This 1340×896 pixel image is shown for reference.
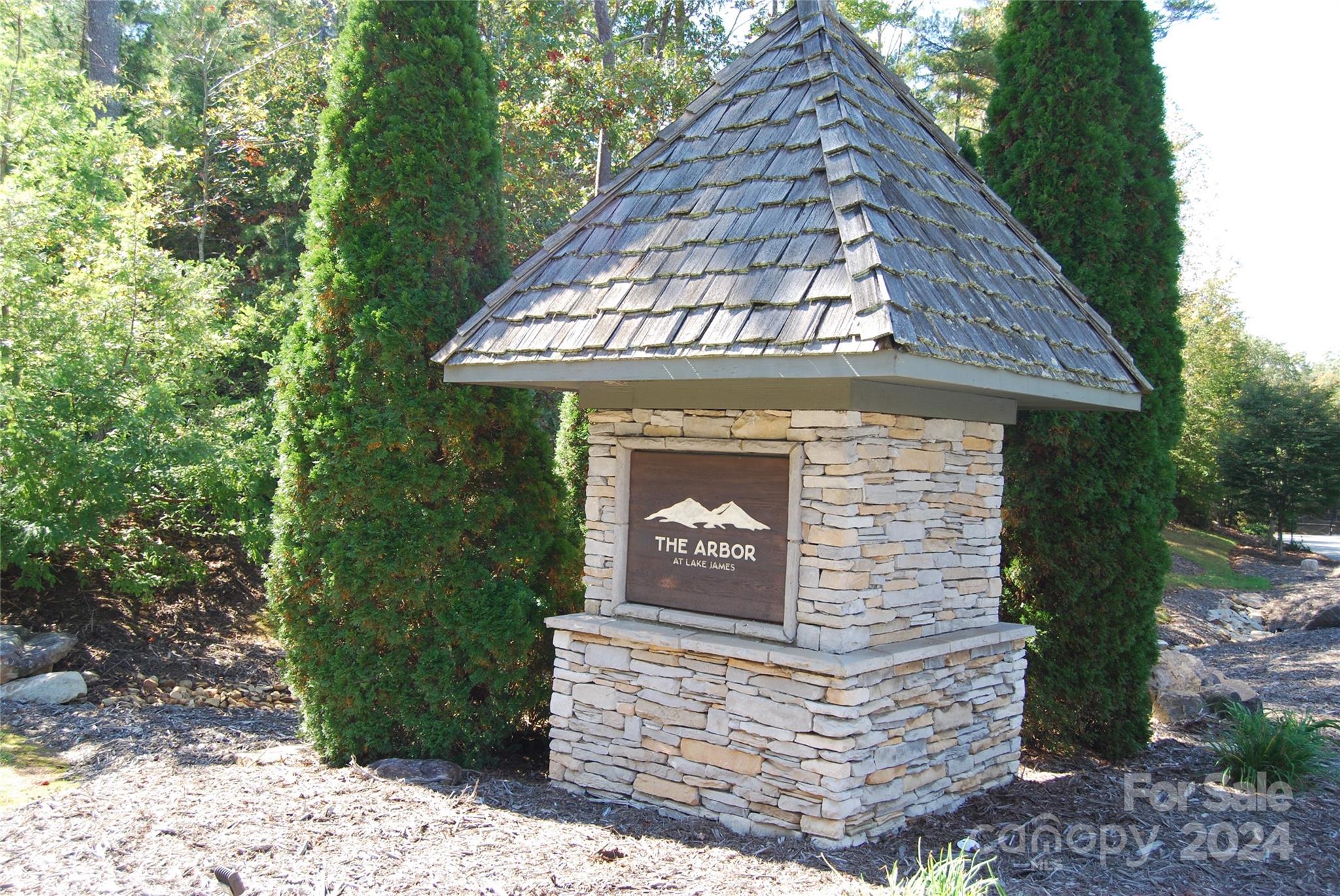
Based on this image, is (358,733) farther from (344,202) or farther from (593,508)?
(344,202)

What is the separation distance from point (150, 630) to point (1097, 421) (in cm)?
793

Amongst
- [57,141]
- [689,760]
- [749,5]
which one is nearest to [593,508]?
[689,760]

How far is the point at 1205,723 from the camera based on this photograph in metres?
7.43

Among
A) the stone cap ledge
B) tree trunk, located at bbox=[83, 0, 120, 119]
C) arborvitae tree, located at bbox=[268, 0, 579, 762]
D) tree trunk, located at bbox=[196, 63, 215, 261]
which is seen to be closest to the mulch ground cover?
arborvitae tree, located at bbox=[268, 0, 579, 762]

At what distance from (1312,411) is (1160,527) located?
65.8ft

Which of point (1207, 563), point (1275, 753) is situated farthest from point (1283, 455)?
point (1275, 753)

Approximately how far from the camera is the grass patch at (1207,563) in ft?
59.6

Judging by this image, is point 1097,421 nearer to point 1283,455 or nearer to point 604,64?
point 604,64

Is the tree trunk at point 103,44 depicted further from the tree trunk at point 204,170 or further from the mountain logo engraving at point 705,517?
the mountain logo engraving at point 705,517

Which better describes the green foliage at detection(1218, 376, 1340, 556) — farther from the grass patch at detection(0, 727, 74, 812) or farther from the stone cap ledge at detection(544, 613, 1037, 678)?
the grass patch at detection(0, 727, 74, 812)

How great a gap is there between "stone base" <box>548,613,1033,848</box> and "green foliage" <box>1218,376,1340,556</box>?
21168mm

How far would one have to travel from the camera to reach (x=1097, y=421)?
6.49 m

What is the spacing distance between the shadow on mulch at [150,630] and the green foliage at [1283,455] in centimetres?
2275

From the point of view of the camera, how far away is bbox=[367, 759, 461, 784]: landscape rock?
5.19 meters
